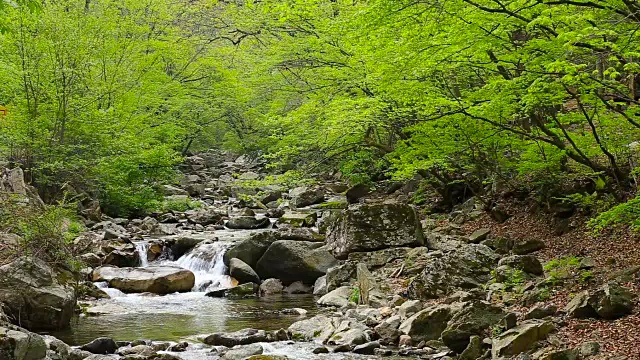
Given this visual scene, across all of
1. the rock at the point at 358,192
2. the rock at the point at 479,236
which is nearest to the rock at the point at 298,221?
the rock at the point at 358,192

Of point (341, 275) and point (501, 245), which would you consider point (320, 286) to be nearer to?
point (341, 275)

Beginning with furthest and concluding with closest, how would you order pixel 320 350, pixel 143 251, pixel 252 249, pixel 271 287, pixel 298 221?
pixel 298 221
pixel 143 251
pixel 252 249
pixel 271 287
pixel 320 350

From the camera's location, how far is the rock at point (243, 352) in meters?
8.54

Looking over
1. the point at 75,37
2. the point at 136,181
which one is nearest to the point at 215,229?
the point at 136,181

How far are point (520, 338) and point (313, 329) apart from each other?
3.76 meters

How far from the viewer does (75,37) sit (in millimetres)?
19828

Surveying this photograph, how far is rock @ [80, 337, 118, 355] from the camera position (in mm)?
8844

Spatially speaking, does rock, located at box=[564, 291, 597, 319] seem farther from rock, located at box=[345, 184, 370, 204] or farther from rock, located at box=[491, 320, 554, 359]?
rock, located at box=[345, 184, 370, 204]

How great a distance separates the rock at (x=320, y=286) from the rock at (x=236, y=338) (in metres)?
4.07

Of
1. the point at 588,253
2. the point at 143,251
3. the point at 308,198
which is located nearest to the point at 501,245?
the point at 588,253

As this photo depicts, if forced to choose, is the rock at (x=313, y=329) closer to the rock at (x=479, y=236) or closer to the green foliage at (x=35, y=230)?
the green foliage at (x=35, y=230)

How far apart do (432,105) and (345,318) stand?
13.3ft

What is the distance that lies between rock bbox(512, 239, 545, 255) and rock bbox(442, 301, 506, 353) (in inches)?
163

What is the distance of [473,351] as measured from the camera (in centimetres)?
787
